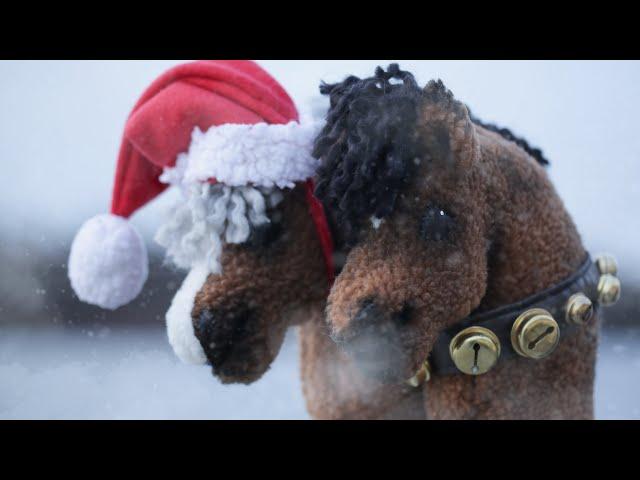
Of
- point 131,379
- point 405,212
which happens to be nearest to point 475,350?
point 405,212

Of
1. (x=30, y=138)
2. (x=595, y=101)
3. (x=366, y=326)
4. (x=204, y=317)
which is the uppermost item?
(x=595, y=101)

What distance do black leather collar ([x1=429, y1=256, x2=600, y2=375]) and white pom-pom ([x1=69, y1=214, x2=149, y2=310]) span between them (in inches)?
13.9

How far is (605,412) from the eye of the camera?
32.9 inches

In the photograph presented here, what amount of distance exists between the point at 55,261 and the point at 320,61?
526 mm

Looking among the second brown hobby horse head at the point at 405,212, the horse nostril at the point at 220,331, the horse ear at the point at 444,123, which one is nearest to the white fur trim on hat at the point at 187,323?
the horse nostril at the point at 220,331

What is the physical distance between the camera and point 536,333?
0.57 metres

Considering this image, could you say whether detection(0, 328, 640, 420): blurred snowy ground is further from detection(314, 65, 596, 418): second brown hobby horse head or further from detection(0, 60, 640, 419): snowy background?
detection(314, 65, 596, 418): second brown hobby horse head

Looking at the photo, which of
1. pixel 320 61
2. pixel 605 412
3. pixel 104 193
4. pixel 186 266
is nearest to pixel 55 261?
pixel 104 193

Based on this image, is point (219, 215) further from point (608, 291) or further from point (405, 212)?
point (608, 291)

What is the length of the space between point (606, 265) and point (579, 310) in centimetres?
12

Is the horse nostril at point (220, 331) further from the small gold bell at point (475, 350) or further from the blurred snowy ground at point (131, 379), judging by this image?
the blurred snowy ground at point (131, 379)

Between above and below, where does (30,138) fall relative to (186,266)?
below

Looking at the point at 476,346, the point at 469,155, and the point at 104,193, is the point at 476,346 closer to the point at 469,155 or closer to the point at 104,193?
the point at 469,155

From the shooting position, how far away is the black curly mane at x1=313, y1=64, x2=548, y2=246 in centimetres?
49
